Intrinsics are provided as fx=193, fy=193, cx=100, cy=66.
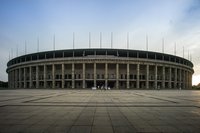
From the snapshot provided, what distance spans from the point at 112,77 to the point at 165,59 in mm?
27219

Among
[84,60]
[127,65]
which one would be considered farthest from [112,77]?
[84,60]

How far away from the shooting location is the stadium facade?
75125 mm

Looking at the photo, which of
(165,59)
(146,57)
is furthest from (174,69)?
(146,57)

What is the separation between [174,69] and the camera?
8719 cm

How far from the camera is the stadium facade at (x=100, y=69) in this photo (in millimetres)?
75125

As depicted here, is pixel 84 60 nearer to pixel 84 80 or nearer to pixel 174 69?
pixel 84 80

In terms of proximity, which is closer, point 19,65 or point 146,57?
point 146,57

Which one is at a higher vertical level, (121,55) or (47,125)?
(121,55)

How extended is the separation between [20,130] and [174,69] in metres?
88.6

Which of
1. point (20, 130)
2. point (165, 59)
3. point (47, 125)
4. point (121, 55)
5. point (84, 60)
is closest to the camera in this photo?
point (20, 130)

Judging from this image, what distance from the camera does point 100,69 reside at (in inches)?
3068

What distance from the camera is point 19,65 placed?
88250 millimetres

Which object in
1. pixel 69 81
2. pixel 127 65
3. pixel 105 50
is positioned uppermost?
pixel 105 50

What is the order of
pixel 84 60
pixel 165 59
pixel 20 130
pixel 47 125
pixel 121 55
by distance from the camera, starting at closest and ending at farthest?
pixel 20 130 → pixel 47 125 → pixel 84 60 → pixel 121 55 → pixel 165 59
